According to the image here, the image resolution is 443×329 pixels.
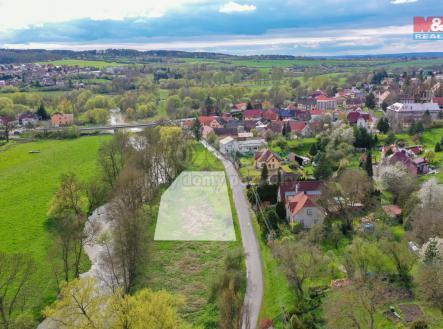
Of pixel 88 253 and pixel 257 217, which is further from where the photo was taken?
pixel 257 217

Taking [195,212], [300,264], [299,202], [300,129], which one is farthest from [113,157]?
[300,129]

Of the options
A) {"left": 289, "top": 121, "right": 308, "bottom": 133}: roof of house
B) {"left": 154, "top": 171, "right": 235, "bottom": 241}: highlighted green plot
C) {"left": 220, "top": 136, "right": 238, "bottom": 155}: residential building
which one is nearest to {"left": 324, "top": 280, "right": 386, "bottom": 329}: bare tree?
{"left": 154, "top": 171, "right": 235, "bottom": 241}: highlighted green plot

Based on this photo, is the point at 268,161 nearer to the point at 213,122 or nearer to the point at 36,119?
the point at 213,122

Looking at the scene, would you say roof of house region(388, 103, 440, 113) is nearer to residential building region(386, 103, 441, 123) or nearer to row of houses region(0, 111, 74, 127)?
residential building region(386, 103, 441, 123)

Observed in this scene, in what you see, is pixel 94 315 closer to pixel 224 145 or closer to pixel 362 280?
pixel 362 280

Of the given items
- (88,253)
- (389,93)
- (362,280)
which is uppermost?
(389,93)

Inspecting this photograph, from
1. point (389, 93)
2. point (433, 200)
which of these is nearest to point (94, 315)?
point (433, 200)
